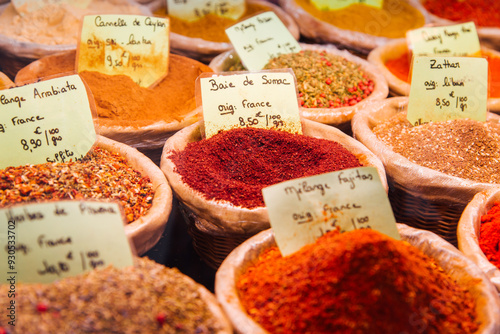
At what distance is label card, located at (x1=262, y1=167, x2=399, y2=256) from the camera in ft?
3.00

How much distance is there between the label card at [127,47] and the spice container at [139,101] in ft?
0.25

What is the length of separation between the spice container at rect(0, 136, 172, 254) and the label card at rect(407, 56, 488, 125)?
3.10 ft

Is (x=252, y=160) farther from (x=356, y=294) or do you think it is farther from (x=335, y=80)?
(x=335, y=80)

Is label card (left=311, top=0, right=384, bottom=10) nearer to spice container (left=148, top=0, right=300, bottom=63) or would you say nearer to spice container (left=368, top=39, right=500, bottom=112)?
spice container (left=148, top=0, right=300, bottom=63)

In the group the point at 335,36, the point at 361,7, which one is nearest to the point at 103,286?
the point at 335,36

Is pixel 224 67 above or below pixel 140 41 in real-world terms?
below

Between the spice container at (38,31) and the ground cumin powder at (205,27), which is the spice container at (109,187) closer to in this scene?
the spice container at (38,31)

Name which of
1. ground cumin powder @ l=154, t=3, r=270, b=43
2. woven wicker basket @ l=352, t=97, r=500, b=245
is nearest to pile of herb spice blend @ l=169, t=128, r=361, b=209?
woven wicker basket @ l=352, t=97, r=500, b=245

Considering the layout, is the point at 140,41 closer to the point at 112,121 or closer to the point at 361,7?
the point at 112,121

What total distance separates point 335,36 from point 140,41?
1.03m

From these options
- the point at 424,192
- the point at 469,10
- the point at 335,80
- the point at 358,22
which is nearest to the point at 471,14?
the point at 469,10

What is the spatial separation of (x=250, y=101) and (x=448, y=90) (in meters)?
0.71

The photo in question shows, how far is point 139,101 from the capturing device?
1573 mm

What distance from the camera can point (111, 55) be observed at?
1.74 m
